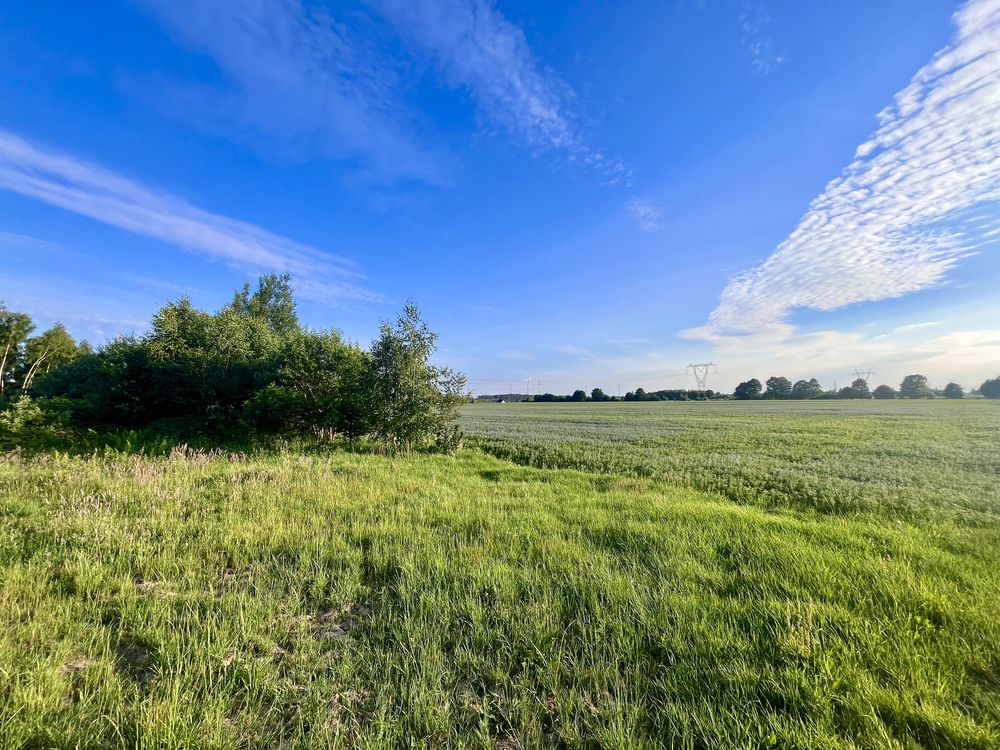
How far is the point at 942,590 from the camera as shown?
4.48 m

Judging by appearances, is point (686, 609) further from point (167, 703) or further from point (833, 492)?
point (833, 492)

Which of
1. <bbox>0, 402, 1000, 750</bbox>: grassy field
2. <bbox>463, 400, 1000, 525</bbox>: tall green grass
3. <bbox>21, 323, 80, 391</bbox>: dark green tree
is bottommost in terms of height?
<bbox>463, 400, 1000, 525</bbox>: tall green grass

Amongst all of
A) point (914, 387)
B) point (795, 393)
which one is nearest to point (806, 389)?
point (795, 393)

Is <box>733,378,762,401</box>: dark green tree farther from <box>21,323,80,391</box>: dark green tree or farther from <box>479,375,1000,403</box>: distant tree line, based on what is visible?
<box>21,323,80,391</box>: dark green tree

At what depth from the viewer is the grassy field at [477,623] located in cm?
261

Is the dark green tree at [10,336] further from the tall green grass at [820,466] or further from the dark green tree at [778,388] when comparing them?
the dark green tree at [778,388]

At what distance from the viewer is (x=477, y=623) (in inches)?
148

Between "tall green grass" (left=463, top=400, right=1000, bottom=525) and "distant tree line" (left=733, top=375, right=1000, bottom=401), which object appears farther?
"distant tree line" (left=733, top=375, right=1000, bottom=401)

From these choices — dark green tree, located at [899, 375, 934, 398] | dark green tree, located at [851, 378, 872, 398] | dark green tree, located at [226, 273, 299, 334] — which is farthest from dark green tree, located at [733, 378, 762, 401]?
dark green tree, located at [226, 273, 299, 334]

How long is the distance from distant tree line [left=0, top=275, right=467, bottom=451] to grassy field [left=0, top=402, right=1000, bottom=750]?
29.0 feet

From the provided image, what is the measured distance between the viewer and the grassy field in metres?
2.61

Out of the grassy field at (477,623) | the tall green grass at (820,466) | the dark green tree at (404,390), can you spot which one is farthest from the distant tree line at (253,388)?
the grassy field at (477,623)

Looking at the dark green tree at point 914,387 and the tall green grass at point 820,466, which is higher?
the dark green tree at point 914,387

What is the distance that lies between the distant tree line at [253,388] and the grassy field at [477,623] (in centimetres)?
883
